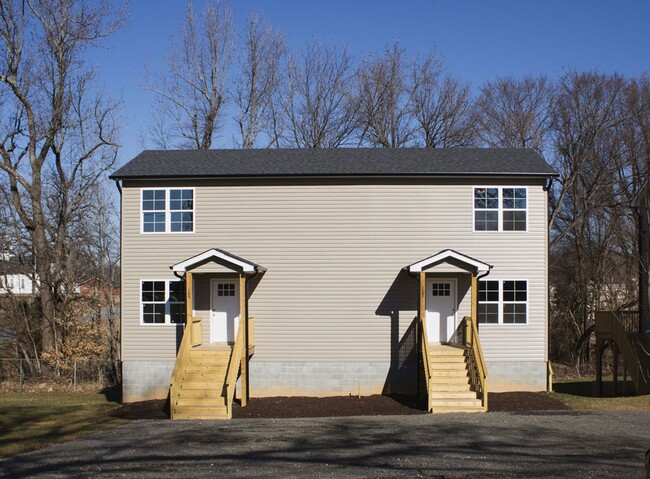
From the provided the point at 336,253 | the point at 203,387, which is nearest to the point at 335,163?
the point at 336,253

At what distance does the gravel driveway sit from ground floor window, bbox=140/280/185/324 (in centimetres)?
504

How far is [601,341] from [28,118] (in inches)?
990

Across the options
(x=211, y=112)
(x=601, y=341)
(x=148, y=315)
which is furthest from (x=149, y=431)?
(x=211, y=112)

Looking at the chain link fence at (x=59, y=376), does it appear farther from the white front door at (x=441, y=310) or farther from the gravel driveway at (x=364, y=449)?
the white front door at (x=441, y=310)

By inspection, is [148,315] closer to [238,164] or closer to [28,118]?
[238,164]

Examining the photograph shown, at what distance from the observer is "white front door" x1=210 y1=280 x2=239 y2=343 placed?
2233cm

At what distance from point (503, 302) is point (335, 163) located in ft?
22.4

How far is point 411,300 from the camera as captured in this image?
22078 mm

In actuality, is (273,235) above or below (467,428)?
above

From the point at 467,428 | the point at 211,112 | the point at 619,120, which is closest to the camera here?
the point at 467,428

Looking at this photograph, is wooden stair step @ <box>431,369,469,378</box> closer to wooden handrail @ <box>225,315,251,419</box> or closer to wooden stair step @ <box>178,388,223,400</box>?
wooden handrail @ <box>225,315,251,419</box>

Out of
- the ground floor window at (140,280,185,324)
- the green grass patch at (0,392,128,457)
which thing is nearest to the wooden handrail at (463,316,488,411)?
the ground floor window at (140,280,185,324)

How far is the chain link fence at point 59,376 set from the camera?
27.0 m

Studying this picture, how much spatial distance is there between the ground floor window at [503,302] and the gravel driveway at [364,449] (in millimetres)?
4436
